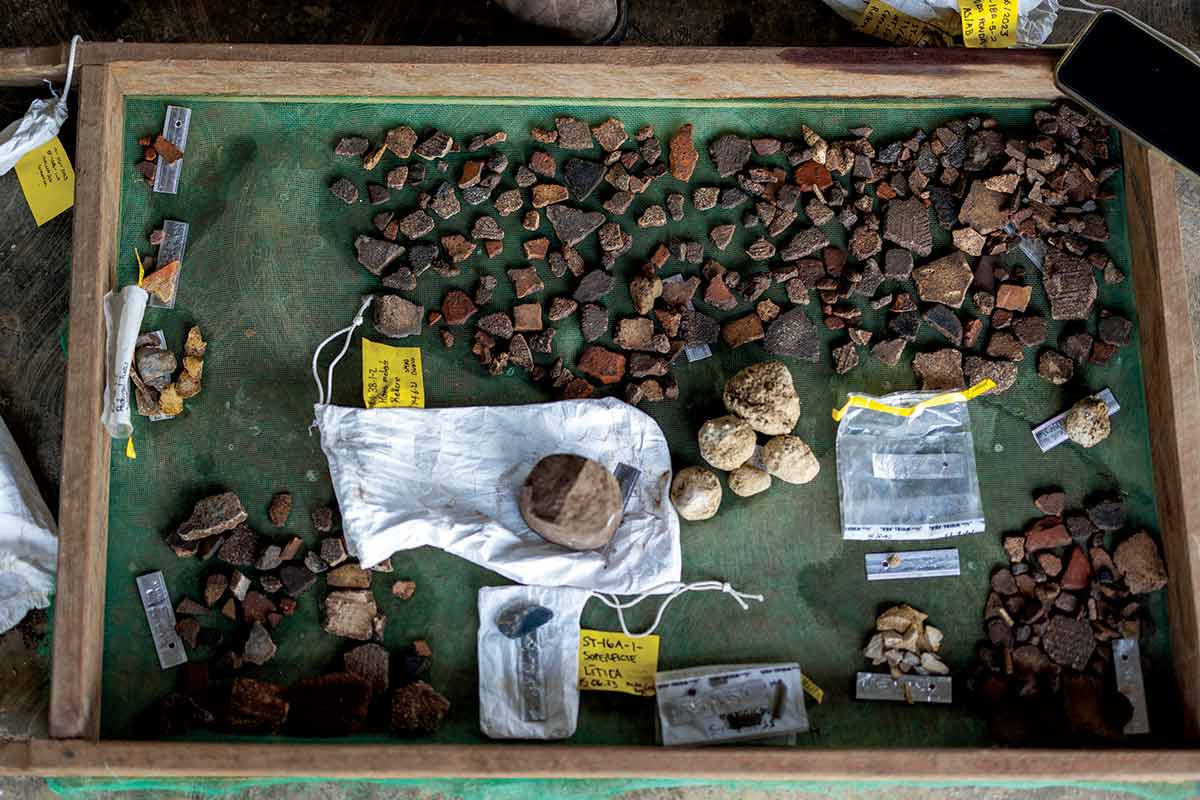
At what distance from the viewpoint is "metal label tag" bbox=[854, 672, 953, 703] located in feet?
5.69

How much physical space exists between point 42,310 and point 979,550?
1.95 m

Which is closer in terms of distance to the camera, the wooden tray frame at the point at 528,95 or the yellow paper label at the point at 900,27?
the wooden tray frame at the point at 528,95

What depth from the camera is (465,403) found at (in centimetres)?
183

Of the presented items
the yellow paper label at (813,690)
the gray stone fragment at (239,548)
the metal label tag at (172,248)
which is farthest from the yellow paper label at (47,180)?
the yellow paper label at (813,690)

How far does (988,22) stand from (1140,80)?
0.31 m

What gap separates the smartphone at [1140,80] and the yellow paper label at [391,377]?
54.6 inches

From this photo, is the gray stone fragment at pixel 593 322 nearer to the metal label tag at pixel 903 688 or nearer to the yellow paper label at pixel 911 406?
the yellow paper label at pixel 911 406

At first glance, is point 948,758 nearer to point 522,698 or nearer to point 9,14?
point 522,698

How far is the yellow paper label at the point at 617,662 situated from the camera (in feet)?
5.67

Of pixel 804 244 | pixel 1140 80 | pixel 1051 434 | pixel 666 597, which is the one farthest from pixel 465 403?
pixel 1140 80

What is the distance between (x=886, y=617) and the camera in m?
1.76

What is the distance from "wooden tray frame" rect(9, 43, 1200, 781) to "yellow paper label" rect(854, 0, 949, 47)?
15 centimetres

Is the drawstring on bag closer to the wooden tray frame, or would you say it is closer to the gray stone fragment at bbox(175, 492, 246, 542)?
the gray stone fragment at bbox(175, 492, 246, 542)

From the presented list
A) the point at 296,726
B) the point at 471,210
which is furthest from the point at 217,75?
the point at 296,726
